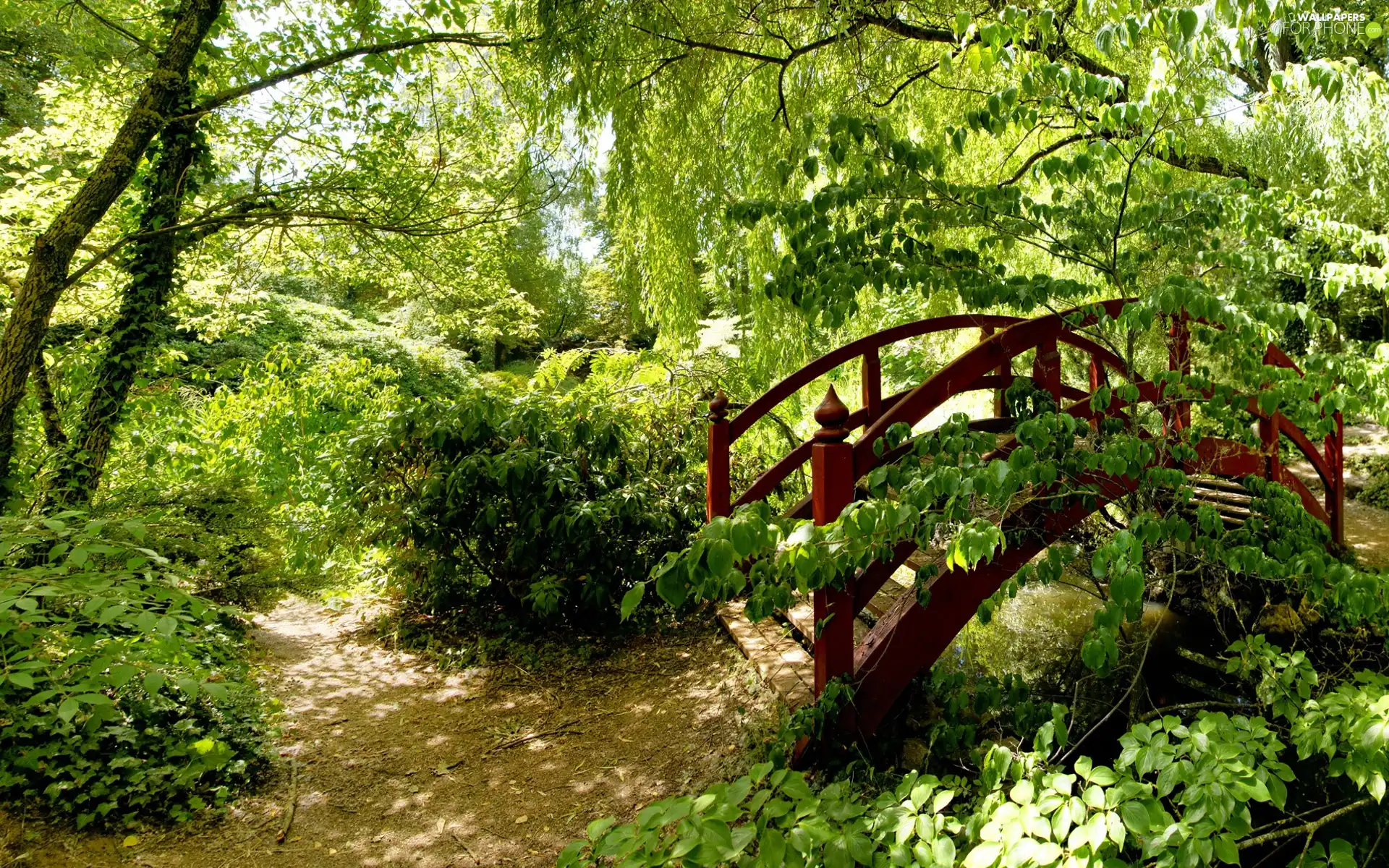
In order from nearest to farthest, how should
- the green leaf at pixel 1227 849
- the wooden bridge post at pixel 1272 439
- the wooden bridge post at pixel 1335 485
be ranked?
the green leaf at pixel 1227 849
the wooden bridge post at pixel 1272 439
the wooden bridge post at pixel 1335 485

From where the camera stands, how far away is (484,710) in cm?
392

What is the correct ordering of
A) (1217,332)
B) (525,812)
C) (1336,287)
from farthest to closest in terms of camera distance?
(1336,287), (525,812), (1217,332)

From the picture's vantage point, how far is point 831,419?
9.27ft

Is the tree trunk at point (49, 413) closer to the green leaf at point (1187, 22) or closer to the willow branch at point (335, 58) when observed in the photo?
the willow branch at point (335, 58)

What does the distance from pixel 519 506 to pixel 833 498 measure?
2.41m

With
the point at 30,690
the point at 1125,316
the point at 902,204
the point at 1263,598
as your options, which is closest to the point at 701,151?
the point at 902,204

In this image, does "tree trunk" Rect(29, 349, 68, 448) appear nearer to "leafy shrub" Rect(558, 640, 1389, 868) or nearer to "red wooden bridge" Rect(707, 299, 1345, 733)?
"red wooden bridge" Rect(707, 299, 1345, 733)

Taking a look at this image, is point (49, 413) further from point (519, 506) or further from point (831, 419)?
point (831, 419)

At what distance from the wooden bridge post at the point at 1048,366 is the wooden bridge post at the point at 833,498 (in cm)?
91

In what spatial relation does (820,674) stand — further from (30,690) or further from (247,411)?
(247,411)

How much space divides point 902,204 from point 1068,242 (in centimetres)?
59

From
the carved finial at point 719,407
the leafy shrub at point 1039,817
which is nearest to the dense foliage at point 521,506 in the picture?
the carved finial at point 719,407

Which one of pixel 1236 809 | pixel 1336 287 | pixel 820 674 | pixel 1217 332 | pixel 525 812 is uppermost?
pixel 1336 287

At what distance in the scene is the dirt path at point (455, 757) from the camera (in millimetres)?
2707
